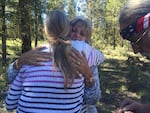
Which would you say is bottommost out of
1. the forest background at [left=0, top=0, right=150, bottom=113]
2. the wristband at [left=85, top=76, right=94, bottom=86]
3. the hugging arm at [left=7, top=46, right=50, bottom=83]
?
the forest background at [left=0, top=0, right=150, bottom=113]

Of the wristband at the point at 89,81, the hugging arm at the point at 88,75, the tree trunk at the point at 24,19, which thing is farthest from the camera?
the tree trunk at the point at 24,19

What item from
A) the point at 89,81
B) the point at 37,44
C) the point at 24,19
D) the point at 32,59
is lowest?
the point at 37,44

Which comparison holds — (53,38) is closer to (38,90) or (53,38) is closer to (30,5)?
(38,90)

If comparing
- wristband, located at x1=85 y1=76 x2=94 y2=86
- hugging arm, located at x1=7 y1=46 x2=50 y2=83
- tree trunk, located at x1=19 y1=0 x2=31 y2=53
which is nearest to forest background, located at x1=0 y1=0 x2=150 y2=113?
tree trunk, located at x1=19 y1=0 x2=31 y2=53

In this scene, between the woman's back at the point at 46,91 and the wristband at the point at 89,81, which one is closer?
the woman's back at the point at 46,91

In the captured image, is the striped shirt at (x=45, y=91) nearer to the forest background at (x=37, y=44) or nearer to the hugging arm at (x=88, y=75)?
the hugging arm at (x=88, y=75)

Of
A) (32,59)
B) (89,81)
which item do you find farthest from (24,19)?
(32,59)

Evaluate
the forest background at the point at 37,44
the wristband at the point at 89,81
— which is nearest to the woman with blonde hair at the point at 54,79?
the wristband at the point at 89,81

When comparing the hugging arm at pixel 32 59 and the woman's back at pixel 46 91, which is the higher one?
the hugging arm at pixel 32 59

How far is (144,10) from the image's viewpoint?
1729 millimetres

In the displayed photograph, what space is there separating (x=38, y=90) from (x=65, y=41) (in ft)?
1.36

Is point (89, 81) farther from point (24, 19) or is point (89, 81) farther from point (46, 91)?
point (24, 19)

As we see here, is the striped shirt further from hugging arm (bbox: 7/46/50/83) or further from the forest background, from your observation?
the forest background

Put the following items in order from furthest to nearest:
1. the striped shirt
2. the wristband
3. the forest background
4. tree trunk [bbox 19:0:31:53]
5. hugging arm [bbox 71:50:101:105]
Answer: tree trunk [bbox 19:0:31:53]
the forest background
the wristband
hugging arm [bbox 71:50:101:105]
the striped shirt
